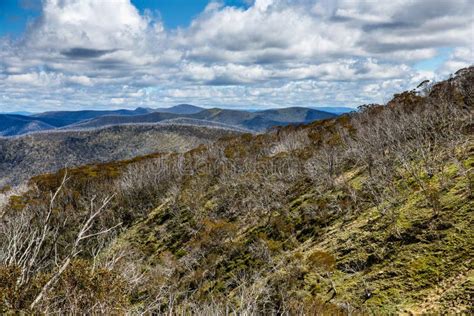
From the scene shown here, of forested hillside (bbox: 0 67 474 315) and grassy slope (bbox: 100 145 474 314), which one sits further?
grassy slope (bbox: 100 145 474 314)

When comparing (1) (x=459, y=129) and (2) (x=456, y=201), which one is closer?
(2) (x=456, y=201)

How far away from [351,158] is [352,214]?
12.3m

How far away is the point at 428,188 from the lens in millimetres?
19781

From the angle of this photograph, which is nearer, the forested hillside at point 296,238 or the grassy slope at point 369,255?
the forested hillside at point 296,238

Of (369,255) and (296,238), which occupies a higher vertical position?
(369,255)

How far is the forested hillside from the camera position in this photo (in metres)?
9.45

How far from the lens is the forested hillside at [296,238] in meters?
9.45

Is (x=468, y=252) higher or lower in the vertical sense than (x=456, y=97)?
lower

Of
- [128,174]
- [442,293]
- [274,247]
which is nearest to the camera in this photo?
[442,293]

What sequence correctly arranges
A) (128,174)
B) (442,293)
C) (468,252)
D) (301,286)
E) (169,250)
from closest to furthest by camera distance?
(442,293)
(468,252)
(301,286)
(169,250)
(128,174)

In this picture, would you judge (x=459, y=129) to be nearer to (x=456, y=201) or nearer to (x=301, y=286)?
(x=456, y=201)

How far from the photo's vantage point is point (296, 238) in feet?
86.2

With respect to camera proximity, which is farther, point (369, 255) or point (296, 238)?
point (296, 238)

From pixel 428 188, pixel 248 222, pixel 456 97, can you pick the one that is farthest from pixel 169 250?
pixel 456 97
